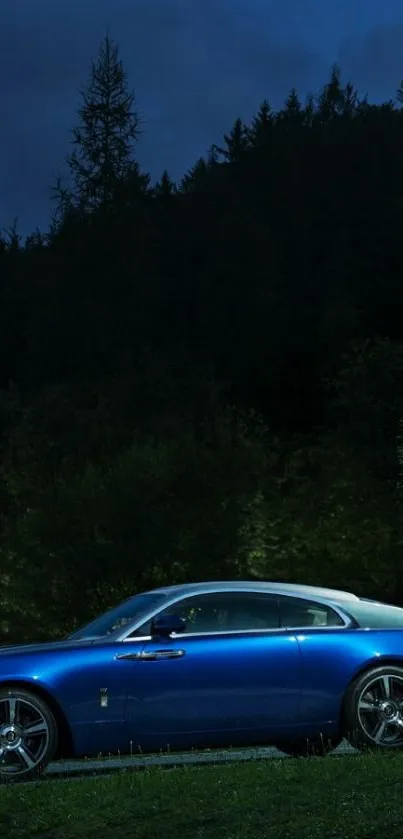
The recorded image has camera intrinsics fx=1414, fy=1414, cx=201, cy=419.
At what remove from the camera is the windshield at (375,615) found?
11711mm

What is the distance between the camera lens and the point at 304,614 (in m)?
11.6

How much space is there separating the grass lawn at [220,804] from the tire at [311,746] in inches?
78.8

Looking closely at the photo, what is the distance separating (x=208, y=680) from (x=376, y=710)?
55.6 inches

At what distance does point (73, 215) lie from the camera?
69.1 m

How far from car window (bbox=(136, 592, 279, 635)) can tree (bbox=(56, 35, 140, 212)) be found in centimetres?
5894

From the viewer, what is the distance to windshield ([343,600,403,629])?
461 inches

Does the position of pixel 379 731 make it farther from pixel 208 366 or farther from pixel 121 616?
pixel 208 366

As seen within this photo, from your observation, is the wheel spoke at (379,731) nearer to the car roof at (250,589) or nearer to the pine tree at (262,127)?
the car roof at (250,589)

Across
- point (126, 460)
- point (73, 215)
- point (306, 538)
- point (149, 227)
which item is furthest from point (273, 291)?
point (126, 460)

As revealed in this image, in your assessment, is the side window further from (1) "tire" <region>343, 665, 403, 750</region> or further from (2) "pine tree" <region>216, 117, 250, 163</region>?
(2) "pine tree" <region>216, 117, 250, 163</region>

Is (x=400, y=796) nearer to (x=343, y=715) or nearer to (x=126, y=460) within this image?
(x=343, y=715)

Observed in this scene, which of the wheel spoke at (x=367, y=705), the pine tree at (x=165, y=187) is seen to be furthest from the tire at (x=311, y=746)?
the pine tree at (x=165, y=187)

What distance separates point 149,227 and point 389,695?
68.3 m

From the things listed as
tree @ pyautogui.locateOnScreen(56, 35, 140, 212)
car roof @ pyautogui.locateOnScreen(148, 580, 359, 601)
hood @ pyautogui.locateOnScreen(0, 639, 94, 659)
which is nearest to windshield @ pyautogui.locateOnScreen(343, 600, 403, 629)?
car roof @ pyautogui.locateOnScreen(148, 580, 359, 601)
